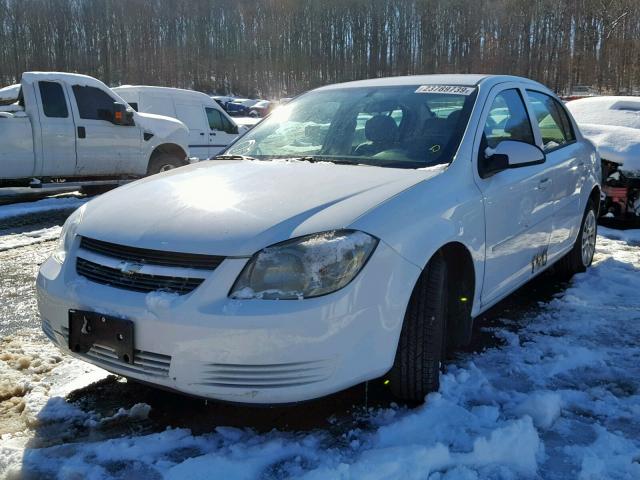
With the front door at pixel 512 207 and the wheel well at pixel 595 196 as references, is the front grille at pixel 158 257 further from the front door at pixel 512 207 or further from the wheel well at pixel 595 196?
the wheel well at pixel 595 196

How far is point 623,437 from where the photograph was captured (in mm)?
2668

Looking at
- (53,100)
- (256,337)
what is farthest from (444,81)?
(53,100)

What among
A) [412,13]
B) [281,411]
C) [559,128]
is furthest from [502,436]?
[412,13]

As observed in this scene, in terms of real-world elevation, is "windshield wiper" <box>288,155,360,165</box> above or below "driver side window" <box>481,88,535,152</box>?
below

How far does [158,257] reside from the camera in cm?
244

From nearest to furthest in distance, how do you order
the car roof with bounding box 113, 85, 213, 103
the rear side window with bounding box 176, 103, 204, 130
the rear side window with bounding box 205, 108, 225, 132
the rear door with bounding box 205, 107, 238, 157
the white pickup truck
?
the white pickup truck, the car roof with bounding box 113, 85, 213, 103, the rear side window with bounding box 176, 103, 204, 130, the rear door with bounding box 205, 107, 238, 157, the rear side window with bounding box 205, 108, 225, 132

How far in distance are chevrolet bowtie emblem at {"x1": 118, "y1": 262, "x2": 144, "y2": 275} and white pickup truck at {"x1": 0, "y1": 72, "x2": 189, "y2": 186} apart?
738 cm

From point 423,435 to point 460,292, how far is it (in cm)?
85

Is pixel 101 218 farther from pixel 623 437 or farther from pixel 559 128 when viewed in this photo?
pixel 559 128

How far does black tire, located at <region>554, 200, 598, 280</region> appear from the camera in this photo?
513cm

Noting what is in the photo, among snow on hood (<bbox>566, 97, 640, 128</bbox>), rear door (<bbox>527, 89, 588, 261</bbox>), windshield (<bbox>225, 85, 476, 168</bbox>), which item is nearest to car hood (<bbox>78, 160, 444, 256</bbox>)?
windshield (<bbox>225, 85, 476, 168</bbox>)

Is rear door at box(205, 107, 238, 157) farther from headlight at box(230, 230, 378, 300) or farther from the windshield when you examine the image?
headlight at box(230, 230, 378, 300)

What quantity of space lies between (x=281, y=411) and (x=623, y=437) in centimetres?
149

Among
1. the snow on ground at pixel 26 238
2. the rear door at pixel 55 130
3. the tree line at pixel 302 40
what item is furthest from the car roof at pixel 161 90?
the tree line at pixel 302 40
